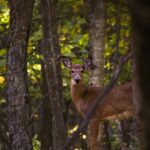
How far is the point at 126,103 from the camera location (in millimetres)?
11148

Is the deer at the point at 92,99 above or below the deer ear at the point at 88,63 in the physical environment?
below

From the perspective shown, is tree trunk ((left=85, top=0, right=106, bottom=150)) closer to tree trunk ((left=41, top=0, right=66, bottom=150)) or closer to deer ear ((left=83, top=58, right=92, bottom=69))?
deer ear ((left=83, top=58, right=92, bottom=69))

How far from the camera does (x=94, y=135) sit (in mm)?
10758

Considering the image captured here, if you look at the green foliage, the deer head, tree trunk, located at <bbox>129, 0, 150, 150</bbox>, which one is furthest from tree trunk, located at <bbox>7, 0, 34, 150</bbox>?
tree trunk, located at <bbox>129, 0, 150, 150</bbox>

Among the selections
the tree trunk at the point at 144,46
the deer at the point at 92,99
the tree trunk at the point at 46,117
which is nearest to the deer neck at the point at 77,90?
the deer at the point at 92,99

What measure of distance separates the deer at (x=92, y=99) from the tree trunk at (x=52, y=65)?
137 cm

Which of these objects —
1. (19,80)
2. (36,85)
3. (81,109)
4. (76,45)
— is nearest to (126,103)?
(81,109)

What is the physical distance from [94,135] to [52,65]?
2.31 meters

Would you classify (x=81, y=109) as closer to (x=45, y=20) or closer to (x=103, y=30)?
(x=103, y=30)

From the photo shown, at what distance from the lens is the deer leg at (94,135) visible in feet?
34.3

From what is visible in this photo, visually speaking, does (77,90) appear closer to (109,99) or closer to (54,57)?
(109,99)

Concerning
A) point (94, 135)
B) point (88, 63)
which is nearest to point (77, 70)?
point (88, 63)

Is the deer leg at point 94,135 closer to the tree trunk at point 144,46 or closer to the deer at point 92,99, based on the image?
the deer at point 92,99

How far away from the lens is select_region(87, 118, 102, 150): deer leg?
411 inches
